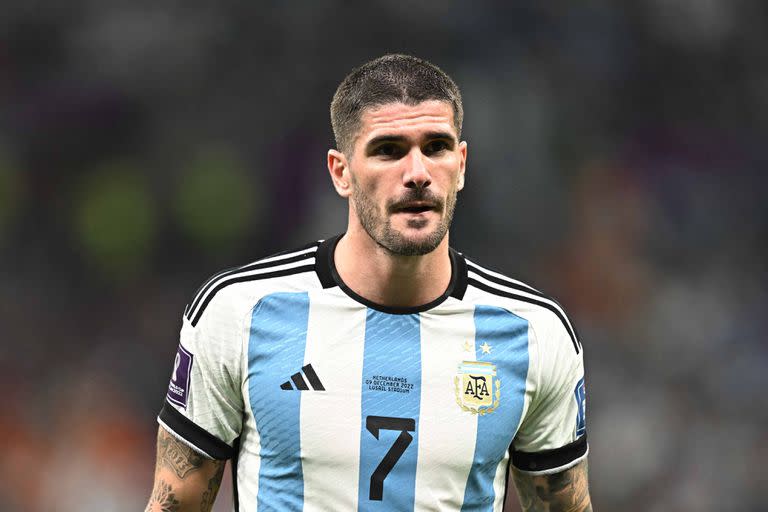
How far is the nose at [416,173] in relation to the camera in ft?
8.93

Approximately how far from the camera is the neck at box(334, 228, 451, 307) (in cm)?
287

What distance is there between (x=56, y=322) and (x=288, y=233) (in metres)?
1.50

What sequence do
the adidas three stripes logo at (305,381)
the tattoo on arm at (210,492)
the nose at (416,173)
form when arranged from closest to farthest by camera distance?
the nose at (416,173) < the adidas three stripes logo at (305,381) < the tattoo on arm at (210,492)

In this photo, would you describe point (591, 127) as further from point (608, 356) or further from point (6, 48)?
point (6, 48)

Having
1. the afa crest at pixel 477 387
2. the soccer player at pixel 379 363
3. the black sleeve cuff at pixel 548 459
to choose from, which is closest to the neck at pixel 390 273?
the soccer player at pixel 379 363

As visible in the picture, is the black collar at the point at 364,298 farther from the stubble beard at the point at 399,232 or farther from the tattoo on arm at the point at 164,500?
the tattoo on arm at the point at 164,500

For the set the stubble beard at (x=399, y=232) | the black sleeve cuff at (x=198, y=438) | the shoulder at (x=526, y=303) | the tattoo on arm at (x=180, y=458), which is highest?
the stubble beard at (x=399, y=232)

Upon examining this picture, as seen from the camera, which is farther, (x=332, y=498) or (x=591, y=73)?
(x=591, y=73)

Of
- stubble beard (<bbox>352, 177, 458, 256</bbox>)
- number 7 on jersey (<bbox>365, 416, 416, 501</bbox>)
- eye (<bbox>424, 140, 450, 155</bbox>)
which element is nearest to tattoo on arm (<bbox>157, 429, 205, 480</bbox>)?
number 7 on jersey (<bbox>365, 416, 416, 501</bbox>)

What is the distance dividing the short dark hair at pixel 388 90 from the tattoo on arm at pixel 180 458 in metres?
0.90

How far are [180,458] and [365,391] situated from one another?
0.53 m

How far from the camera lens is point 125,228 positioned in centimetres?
680

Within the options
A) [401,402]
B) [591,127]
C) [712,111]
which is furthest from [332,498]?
[712,111]

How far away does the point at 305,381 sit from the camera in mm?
2844
